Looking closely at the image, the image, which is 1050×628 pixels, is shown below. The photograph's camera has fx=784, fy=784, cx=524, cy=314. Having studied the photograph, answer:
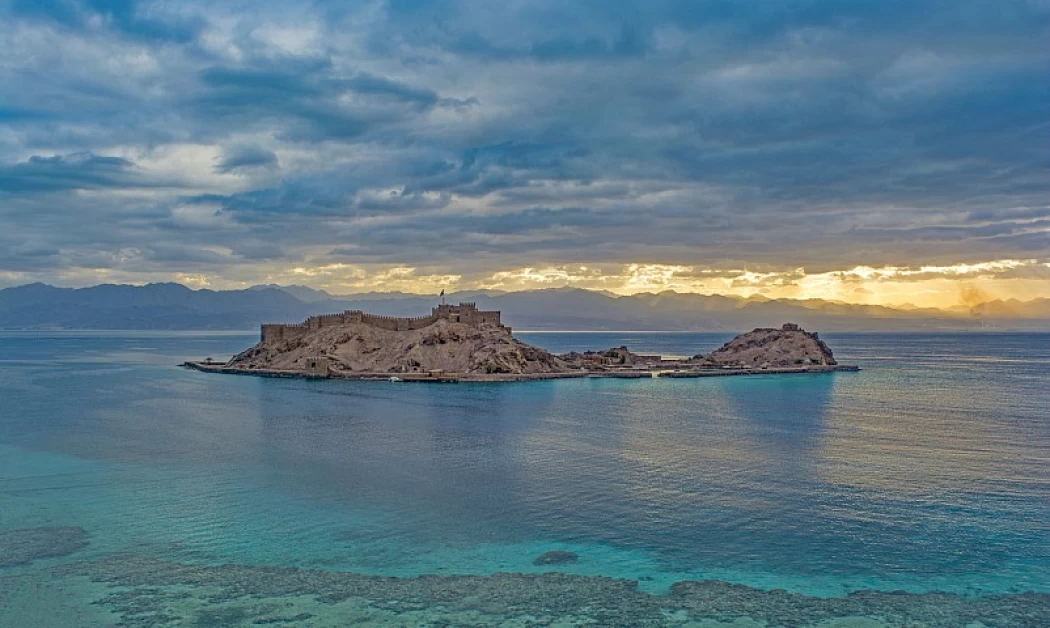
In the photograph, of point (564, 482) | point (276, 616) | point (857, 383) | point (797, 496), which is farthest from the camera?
point (857, 383)

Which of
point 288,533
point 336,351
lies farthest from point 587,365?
point 288,533

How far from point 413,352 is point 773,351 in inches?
1995

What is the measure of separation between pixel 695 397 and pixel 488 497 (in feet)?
142

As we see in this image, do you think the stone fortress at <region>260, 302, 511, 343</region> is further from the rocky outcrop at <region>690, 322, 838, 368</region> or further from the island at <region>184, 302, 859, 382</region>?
the rocky outcrop at <region>690, 322, 838, 368</region>

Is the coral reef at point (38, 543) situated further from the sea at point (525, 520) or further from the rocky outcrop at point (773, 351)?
the rocky outcrop at point (773, 351)

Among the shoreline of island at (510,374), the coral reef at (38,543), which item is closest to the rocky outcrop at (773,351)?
the shoreline of island at (510,374)

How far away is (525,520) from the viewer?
2538 cm

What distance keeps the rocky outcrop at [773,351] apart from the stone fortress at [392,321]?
3255cm

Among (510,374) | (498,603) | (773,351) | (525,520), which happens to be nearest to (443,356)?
(510,374)

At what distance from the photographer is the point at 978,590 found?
19.2 m

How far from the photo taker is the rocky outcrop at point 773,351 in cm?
10562

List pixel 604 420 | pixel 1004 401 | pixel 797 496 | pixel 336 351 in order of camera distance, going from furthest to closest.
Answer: pixel 336 351, pixel 1004 401, pixel 604 420, pixel 797 496

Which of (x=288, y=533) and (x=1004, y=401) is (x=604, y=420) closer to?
(x=288, y=533)

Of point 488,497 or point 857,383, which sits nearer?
point 488,497
